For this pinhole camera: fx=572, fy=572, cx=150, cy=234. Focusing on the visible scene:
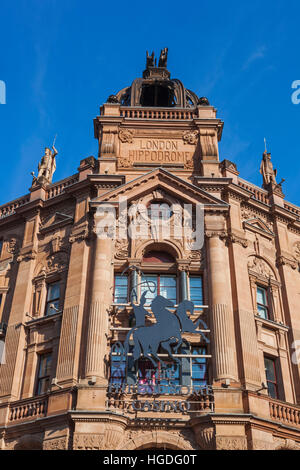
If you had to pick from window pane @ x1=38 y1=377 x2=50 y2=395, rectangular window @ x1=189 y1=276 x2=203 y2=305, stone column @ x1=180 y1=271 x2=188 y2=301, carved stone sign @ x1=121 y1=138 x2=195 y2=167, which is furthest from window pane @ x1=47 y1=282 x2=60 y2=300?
carved stone sign @ x1=121 y1=138 x2=195 y2=167

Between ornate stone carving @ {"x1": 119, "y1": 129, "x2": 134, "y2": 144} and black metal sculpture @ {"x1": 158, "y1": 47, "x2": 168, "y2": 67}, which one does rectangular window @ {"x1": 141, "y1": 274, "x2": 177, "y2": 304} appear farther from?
black metal sculpture @ {"x1": 158, "y1": 47, "x2": 168, "y2": 67}

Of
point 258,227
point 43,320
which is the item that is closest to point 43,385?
point 43,320

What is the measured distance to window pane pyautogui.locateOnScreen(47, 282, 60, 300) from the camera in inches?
1139

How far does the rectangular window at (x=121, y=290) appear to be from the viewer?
2759 cm

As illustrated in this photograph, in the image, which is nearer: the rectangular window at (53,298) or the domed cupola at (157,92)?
the rectangular window at (53,298)

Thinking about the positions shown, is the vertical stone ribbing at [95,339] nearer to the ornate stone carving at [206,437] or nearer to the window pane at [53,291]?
the window pane at [53,291]

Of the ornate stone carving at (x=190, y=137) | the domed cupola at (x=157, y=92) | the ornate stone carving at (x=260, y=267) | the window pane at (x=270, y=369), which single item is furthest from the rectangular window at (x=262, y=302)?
the domed cupola at (x=157, y=92)

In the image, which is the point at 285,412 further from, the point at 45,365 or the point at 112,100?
the point at 112,100

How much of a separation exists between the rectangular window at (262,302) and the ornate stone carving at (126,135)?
37.3 feet

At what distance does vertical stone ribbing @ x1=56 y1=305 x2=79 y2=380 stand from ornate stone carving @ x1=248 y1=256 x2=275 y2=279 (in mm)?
9354

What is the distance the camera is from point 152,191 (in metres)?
30.8

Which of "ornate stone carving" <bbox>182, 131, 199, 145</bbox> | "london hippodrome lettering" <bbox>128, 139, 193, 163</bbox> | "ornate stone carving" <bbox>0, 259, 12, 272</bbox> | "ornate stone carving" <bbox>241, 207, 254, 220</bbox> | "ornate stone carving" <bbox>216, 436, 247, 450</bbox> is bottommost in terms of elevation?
"ornate stone carving" <bbox>216, 436, 247, 450</bbox>
